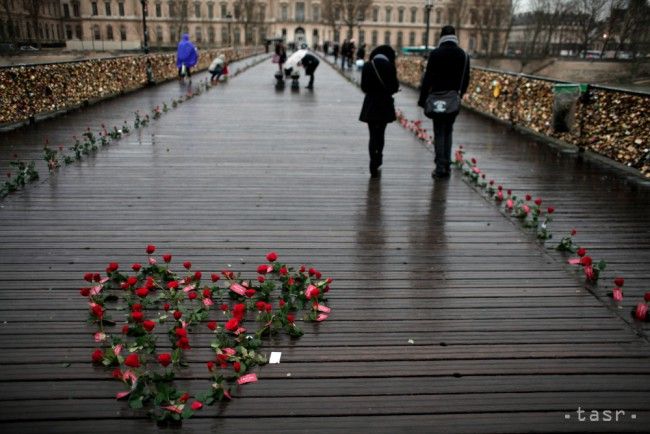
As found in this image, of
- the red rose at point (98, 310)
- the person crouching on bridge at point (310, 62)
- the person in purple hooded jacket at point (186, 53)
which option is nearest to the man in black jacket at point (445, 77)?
the red rose at point (98, 310)

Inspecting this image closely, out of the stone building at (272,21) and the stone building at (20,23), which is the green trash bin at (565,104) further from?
the stone building at (272,21)

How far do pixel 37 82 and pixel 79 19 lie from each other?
89268 millimetres

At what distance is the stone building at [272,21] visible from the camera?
84.1 metres

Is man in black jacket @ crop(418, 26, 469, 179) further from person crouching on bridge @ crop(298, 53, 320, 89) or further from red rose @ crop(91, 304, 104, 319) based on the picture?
person crouching on bridge @ crop(298, 53, 320, 89)

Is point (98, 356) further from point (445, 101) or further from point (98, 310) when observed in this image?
point (445, 101)

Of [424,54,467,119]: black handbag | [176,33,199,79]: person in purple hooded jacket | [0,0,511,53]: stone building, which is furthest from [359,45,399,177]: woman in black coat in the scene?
[0,0,511,53]: stone building

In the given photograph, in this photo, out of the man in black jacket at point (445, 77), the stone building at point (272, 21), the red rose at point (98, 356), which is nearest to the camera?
the red rose at point (98, 356)

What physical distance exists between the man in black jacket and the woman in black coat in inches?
15.7

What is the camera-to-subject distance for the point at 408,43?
100 metres

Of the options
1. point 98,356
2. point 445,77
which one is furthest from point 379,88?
point 98,356

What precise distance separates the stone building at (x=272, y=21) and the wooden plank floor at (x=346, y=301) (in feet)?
252

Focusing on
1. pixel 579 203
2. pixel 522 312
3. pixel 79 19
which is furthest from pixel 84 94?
pixel 79 19

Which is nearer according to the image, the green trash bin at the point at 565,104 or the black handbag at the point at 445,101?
the black handbag at the point at 445,101

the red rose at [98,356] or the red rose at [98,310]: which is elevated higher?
the red rose at [98,310]
